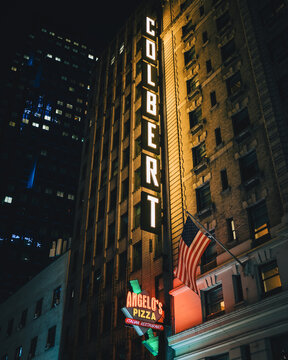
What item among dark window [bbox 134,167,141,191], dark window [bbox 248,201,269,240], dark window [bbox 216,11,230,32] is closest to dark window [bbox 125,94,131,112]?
dark window [bbox 134,167,141,191]

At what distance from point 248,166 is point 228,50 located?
36.7 feet

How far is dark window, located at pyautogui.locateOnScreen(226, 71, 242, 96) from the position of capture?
88.5 ft

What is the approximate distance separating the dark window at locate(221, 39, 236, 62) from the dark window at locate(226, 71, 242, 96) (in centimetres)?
245

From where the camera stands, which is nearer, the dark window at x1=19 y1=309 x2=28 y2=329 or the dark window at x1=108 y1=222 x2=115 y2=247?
the dark window at x1=108 y1=222 x2=115 y2=247

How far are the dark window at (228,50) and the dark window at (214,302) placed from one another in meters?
17.4

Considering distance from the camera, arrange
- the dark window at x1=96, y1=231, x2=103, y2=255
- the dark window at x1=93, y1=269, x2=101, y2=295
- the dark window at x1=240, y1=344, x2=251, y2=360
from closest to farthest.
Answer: the dark window at x1=240, y1=344, x2=251, y2=360
the dark window at x1=93, y1=269, x2=101, y2=295
the dark window at x1=96, y1=231, x2=103, y2=255

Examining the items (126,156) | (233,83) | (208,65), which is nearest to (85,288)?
(126,156)

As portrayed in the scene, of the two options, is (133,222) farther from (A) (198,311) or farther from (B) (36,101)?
(B) (36,101)

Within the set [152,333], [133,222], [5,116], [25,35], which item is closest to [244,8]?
[133,222]

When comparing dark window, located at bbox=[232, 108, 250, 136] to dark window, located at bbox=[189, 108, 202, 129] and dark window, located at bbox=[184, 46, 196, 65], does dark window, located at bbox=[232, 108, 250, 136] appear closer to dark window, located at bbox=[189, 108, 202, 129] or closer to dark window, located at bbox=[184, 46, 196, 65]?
dark window, located at bbox=[189, 108, 202, 129]

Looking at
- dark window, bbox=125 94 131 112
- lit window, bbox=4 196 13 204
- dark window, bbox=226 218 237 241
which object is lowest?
dark window, bbox=226 218 237 241

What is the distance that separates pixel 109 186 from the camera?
38750mm

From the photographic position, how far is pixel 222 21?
105ft

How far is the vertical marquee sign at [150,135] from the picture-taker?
1049 inches
